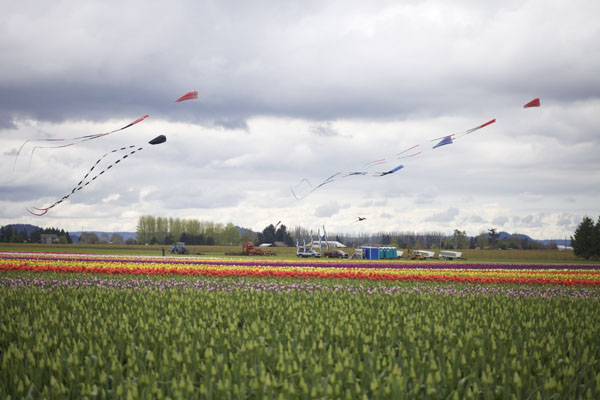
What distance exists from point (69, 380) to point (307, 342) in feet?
11.1

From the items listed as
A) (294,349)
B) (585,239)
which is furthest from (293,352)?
(585,239)

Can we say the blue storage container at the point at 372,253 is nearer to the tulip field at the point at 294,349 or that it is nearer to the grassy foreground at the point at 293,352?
the tulip field at the point at 294,349

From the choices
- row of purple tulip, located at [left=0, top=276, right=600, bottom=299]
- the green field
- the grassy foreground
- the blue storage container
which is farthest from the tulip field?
the green field

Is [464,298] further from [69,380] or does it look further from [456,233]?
[456,233]

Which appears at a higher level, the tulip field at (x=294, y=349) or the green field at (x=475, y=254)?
the tulip field at (x=294, y=349)

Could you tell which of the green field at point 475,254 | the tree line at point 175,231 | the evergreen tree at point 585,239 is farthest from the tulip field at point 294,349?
the tree line at point 175,231

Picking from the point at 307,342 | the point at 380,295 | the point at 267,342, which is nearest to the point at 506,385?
the point at 307,342

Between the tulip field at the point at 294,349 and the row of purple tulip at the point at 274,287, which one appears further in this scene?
the row of purple tulip at the point at 274,287

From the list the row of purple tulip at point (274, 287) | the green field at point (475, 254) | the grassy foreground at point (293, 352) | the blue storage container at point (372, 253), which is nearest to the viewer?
the grassy foreground at point (293, 352)

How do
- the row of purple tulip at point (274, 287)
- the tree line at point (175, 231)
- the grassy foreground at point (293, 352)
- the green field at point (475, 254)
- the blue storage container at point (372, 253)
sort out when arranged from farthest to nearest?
the tree line at point (175, 231)
the green field at point (475, 254)
the blue storage container at point (372, 253)
the row of purple tulip at point (274, 287)
the grassy foreground at point (293, 352)

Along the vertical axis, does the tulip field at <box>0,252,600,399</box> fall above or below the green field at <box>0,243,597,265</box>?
above

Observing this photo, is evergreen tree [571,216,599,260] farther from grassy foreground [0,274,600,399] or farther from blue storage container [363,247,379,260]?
grassy foreground [0,274,600,399]

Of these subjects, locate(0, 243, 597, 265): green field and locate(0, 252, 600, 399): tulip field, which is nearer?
locate(0, 252, 600, 399): tulip field

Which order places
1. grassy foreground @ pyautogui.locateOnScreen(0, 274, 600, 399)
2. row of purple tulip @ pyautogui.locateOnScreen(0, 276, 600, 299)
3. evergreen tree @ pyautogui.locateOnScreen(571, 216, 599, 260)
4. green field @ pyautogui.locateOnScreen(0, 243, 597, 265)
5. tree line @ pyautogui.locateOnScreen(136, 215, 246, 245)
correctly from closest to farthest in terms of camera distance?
1. grassy foreground @ pyautogui.locateOnScreen(0, 274, 600, 399)
2. row of purple tulip @ pyautogui.locateOnScreen(0, 276, 600, 299)
3. green field @ pyautogui.locateOnScreen(0, 243, 597, 265)
4. evergreen tree @ pyautogui.locateOnScreen(571, 216, 599, 260)
5. tree line @ pyautogui.locateOnScreen(136, 215, 246, 245)
